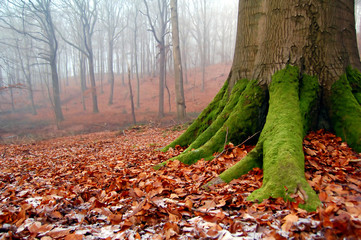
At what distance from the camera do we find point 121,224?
202cm

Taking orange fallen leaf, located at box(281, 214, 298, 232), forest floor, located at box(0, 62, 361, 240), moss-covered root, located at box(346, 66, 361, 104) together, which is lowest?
forest floor, located at box(0, 62, 361, 240)

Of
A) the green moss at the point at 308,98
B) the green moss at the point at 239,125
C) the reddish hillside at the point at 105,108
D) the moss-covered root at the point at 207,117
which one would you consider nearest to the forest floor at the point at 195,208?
the green moss at the point at 308,98

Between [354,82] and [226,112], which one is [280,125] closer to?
[226,112]

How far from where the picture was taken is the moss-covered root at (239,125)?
13.0 ft

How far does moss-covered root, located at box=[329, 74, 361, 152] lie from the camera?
3.33m

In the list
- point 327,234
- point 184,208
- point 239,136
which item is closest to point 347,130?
point 239,136

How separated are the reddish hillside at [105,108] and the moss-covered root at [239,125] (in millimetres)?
17131

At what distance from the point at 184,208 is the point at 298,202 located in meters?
1.08

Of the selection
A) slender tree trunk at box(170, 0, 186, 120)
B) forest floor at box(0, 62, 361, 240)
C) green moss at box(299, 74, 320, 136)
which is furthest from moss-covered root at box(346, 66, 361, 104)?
slender tree trunk at box(170, 0, 186, 120)

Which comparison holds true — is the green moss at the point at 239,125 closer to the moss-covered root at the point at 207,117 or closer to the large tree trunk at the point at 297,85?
the large tree trunk at the point at 297,85

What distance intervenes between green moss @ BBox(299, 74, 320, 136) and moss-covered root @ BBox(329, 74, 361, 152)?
299mm

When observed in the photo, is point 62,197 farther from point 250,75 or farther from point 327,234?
point 250,75

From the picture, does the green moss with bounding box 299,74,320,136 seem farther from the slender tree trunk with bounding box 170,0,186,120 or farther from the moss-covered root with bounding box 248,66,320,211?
the slender tree trunk with bounding box 170,0,186,120

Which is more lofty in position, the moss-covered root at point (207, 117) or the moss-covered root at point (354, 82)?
the moss-covered root at point (354, 82)
